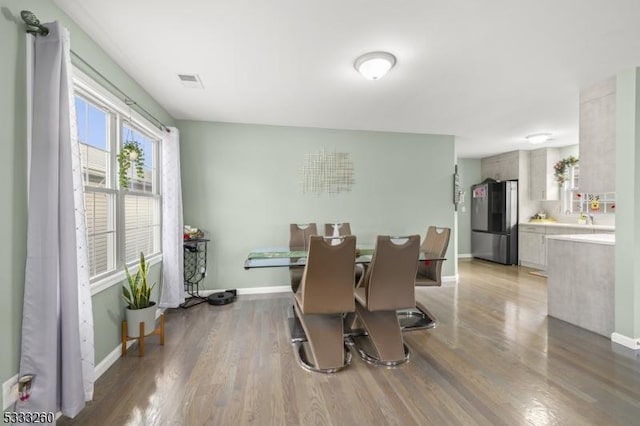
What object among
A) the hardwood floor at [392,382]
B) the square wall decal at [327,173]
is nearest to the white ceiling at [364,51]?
the square wall decal at [327,173]

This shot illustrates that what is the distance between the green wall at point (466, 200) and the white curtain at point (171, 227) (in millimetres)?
6213

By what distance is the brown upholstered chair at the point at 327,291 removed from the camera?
214 cm

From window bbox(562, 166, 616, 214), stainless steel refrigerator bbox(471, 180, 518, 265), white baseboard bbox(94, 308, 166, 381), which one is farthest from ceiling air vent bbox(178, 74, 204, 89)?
window bbox(562, 166, 616, 214)

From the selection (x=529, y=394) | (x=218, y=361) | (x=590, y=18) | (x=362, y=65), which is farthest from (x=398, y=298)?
(x=590, y=18)

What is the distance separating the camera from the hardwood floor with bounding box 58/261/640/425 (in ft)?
5.65

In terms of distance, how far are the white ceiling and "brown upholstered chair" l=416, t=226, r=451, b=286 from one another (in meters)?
1.59

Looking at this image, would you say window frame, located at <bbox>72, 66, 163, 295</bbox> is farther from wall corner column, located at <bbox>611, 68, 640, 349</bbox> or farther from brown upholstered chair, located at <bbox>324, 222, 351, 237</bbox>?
wall corner column, located at <bbox>611, 68, 640, 349</bbox>

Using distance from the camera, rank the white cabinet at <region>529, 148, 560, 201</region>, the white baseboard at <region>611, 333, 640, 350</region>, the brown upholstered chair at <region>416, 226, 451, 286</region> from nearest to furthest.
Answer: the white baseboard at <region>611, 333, 640, 350</region>
the brown upholstered chair at <region>416, 226, 451, 286</region>
the white cabinet at <region>529, 148, 560, 201</region>

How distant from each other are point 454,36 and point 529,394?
2555 mm

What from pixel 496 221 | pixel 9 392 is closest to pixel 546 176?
pixel 496 221

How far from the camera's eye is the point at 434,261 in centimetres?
314

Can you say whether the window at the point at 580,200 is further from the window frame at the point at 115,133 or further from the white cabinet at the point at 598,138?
the window frame at the point at 115,133

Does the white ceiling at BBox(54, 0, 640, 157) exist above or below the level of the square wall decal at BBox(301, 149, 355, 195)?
above

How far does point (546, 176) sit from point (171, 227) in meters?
6.92
